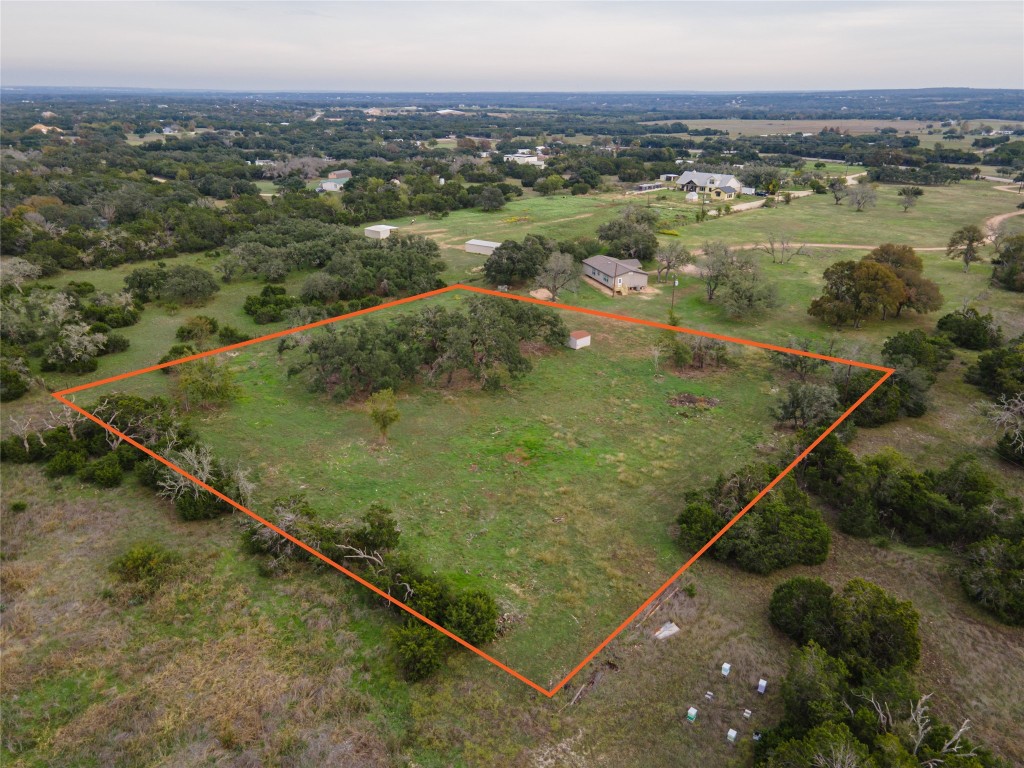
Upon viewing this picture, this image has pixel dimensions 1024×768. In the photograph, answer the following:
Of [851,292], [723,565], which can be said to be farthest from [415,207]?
[723,565]

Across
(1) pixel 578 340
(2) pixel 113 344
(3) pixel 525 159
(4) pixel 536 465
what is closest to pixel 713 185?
(3) pixel 525 159

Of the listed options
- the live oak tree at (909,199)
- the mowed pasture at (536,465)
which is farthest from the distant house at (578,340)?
the live oak tree at (909,199)

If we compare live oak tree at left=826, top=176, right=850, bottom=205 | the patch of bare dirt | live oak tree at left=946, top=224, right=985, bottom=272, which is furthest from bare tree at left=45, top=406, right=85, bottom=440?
live oak tree at left=826, top=176, right=850, bottom=205

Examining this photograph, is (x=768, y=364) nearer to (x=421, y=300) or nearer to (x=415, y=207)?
(x=421, y=300)

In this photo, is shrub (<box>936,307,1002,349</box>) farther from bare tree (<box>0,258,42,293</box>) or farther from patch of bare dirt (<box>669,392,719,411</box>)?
bare tree (<box>0,258,42,293</box>)

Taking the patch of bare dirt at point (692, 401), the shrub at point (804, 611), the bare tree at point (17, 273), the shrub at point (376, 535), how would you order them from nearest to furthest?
the shrub at point (804, 611) → the shrub at point (376, 535) → the patch of bare dirt at point (692, 401) → the bare tree at point (17, 273)

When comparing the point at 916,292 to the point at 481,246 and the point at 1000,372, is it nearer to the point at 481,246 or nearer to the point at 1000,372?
the point at 1000,372

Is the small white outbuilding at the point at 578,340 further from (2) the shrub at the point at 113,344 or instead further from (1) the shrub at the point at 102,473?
(2) the shrub at the point at 113,344
